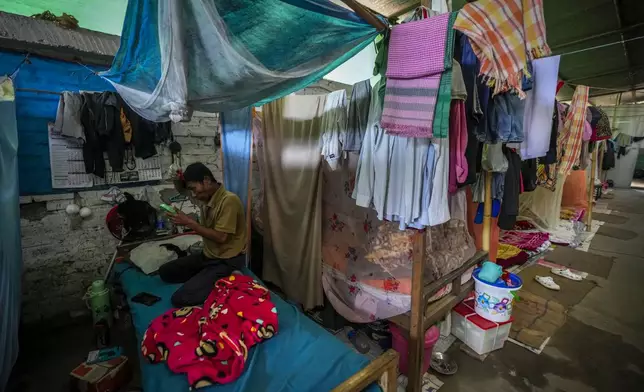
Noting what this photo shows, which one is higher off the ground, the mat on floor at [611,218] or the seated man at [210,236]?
the seated man at [210,236]

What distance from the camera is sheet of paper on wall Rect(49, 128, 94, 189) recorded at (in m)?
2.52

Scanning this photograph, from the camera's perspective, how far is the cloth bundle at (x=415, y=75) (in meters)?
1.35

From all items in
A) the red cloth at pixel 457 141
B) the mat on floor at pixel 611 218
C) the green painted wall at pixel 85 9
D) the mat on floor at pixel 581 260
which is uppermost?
the green painted wall at pixel 85 9

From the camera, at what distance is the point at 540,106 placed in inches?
79.0

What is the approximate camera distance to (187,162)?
321 cm

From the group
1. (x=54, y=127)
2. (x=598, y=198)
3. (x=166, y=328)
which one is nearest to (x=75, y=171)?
(x=54, y=127)

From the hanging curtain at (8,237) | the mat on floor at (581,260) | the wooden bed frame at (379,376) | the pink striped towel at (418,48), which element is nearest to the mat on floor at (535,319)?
the mat on floor at (581,260)

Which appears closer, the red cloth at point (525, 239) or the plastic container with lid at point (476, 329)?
the plastic container with lid at point (476, 329)

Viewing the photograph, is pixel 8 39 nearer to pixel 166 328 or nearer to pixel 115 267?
pixel 115 267

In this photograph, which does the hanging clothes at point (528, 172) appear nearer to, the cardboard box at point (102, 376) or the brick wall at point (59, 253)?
the brick wall at point (59, 253)

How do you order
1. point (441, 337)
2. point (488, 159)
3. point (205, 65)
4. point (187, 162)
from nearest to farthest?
point (205, 65)
point (488, 159)
point (441, 337)
point (187, 162)

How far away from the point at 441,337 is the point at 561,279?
2.31 meters

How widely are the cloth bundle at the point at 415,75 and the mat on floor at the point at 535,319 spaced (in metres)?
2.36

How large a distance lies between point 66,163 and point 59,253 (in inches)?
34.0
